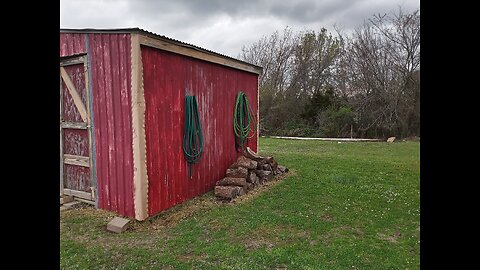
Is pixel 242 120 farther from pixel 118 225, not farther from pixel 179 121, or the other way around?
pixel 118 225

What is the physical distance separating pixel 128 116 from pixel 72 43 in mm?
1592

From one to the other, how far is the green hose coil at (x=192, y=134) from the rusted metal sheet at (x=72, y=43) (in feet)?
5.52

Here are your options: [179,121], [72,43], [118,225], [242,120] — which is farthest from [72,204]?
[242,120]

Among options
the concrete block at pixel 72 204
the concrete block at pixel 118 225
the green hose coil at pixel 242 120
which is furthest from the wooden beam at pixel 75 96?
the green hose coil at pixel 242 120

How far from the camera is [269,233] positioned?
11.8ft

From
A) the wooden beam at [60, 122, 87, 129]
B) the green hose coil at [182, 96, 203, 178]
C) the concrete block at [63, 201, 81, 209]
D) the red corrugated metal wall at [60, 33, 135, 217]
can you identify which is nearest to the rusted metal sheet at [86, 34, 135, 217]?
the red corrugated metal wall at [60, 33, 135, 217]

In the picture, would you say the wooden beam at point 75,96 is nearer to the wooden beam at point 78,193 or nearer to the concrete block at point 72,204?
the wooden beam at point 78,193

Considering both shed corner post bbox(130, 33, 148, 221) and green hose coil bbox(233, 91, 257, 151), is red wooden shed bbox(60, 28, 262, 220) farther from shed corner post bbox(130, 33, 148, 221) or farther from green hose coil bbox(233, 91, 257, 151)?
green hose coil bbox(233, 91, 257, 151)

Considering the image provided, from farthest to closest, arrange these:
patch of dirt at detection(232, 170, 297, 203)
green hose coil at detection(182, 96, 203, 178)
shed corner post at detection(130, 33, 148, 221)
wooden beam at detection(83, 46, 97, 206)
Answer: patch of dirt at detection(232, 170, 297, 203) < green hose coil at detection(182, 96, 203, 178) < wooden beam at detection(83, 46, 97, 206) < shed corner post at detection(130, 33, 148, 221)

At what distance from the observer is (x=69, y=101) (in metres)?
4.65

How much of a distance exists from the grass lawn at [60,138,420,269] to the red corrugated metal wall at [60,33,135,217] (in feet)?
1.16

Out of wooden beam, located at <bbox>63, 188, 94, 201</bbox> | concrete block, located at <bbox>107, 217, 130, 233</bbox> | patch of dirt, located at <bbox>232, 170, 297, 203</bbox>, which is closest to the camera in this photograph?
concrete block, located at <bbox>107, 217, 130, 233</bbox>

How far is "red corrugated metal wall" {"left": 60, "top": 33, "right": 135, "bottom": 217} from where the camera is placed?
397 centimetres

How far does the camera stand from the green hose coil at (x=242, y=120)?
6.26m
